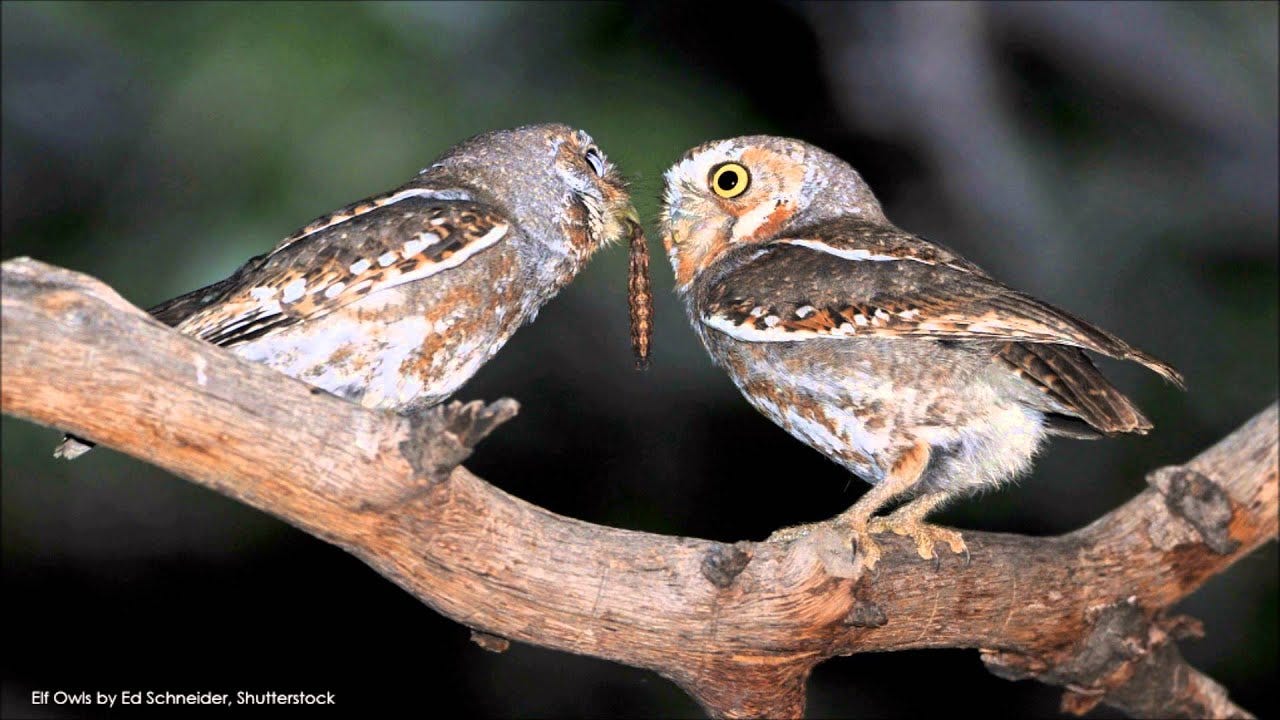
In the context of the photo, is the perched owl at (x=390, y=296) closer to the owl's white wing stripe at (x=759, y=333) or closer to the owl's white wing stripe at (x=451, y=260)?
the owl's white wing stripe at (x=451, y=260)

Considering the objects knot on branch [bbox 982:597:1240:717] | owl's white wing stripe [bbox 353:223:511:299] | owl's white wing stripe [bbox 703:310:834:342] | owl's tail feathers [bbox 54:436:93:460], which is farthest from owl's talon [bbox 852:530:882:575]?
owl's tail feathers [bbox 54:436:93:460]

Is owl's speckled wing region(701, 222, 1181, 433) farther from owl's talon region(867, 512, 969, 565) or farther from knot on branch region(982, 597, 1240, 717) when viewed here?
knot on branch region(982, 597, 1240, 717)

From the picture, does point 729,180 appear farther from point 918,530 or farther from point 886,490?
point 918,530

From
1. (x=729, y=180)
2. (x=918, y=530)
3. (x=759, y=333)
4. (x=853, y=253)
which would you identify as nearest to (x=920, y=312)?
(x=853, y=253)

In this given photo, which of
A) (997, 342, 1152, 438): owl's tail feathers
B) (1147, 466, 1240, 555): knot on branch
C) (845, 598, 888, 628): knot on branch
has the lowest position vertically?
(845, 598, 888, 628): knot on branch

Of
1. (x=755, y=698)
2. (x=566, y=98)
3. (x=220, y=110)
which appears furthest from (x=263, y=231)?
(x=755, y=698)

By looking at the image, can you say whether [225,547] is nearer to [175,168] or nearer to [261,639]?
[261,639]

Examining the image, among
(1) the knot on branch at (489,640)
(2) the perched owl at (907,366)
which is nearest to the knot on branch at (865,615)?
(2) the perched owl at (907,366)
